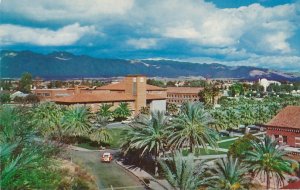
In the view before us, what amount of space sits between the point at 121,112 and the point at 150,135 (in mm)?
48931

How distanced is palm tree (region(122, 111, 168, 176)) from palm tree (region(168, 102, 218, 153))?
127 cm

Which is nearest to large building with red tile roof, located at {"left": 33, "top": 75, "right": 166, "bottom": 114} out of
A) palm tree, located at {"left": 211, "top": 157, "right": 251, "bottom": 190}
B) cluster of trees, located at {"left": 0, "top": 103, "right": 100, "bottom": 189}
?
cluster of trees, located at {"left": 0, "top": 103, "right": 100, "bottom": 189}

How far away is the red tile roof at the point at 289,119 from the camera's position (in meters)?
64.3

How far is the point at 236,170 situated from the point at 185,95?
450 feet

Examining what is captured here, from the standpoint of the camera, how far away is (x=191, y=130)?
154 feet

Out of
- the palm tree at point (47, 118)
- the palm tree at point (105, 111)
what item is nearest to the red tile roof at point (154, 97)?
the palm tree at point (105, 111)

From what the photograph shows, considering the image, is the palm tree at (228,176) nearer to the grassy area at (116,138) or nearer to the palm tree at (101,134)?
the grassy area at (116,138)

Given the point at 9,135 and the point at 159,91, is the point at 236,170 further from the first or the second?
the point at 159,91

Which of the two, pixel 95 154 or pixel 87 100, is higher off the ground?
pixel 87 100

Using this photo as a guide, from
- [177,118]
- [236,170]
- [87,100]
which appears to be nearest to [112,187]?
[177,118]

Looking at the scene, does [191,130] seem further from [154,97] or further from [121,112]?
[154,97]

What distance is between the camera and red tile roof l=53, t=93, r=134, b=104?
95.9 metres

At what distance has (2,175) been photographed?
2025 cm

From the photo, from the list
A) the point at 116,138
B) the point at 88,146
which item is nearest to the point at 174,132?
the point at 88,146
